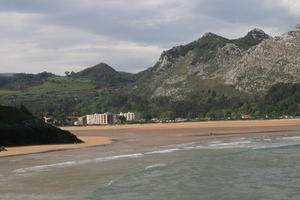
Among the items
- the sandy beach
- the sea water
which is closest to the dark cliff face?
the sandy beach

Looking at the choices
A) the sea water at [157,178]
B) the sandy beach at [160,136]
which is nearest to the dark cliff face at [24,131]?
the sandy beach at [160,136]

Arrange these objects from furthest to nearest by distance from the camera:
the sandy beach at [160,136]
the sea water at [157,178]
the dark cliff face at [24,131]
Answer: the dark cliff face at [24,131], the sandy beach at [160,136], the sea water at [157,178]

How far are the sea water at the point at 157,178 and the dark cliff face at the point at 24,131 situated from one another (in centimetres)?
1850

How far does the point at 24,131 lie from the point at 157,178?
109 feet

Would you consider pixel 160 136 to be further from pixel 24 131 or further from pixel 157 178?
pixel 157 178

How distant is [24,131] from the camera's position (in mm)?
51438

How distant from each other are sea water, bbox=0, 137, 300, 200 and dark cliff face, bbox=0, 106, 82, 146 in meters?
18.5

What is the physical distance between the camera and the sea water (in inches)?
716

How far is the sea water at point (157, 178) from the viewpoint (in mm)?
18188

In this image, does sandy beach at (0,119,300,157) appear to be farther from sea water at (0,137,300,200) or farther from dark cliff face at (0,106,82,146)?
sea water at (0,137,300,200)

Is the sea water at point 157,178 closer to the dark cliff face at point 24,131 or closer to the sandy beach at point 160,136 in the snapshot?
the sandy beach at point 160,136

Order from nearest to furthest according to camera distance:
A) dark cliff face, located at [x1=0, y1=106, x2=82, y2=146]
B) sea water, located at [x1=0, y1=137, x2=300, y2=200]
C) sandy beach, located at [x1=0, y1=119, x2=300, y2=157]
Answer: sea water, located at [x1=0, y1=137, x2=300, y2=200]
sandy beach, located at [x1=0, y1=119, x2=300, y2=157]
dark cliff face, located at [x1=0, y1=106, x2=82, y2=146]

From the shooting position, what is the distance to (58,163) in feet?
101

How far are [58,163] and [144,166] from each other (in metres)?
7.20
